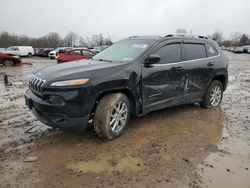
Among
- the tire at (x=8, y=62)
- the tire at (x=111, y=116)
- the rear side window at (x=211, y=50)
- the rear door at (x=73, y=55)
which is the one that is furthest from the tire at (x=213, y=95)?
the tire at (x=8, y=62)

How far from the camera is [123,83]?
180 inches

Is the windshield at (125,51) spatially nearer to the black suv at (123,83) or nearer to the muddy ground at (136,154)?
the black suv at (123,83)

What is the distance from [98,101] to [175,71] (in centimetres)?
191

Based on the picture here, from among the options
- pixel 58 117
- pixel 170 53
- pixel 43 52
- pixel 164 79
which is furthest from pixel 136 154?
pixel 43 52

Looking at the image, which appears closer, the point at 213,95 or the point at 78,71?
the point at 78,71

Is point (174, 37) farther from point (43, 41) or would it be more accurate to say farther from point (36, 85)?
point (43, 41)

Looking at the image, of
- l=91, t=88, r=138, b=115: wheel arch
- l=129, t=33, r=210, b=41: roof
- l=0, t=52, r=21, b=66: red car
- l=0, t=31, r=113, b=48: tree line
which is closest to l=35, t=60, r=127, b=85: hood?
l=91, t=88, r=138, b=115: wheel arch

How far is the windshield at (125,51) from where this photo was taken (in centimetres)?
509

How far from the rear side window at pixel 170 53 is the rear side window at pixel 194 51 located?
0.79ft

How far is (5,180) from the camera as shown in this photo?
3.33 metres

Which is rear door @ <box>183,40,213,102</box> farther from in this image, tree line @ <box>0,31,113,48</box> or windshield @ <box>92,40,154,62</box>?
tree line @ <box>0,31,113,48</box>

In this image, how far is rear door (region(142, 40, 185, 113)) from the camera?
4996 mm

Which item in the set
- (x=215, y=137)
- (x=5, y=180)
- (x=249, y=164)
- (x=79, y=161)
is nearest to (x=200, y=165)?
(x=249, y=164)

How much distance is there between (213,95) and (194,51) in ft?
4.53
